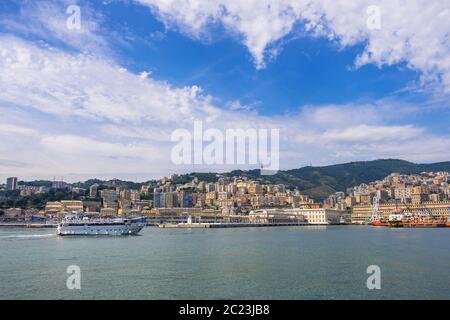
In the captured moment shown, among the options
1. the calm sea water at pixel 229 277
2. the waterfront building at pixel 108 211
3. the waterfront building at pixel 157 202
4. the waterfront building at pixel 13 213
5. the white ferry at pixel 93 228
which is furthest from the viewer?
the waterfront building at pixel 157 202

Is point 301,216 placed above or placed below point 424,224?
above

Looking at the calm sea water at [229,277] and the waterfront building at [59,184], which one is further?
the waterfront building at [59,184]

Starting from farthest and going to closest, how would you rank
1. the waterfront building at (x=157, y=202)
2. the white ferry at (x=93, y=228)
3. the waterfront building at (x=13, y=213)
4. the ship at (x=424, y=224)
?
the waterfront building at (x=157, y=202) → the waterfront building at (x=13, y=213) → the ship at (x=424, y=224) → the white ferry at (x=93, y=228)

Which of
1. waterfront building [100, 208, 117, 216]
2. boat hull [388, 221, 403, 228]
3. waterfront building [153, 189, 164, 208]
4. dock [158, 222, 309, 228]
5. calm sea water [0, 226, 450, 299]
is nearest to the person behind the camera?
calm sea water [0, 226, 450, 299]

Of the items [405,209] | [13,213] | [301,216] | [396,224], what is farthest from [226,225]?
[13,213]

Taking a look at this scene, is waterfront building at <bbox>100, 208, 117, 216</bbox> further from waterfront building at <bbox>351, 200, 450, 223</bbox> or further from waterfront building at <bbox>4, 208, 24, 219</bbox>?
waterfront building at <bbox>351, 200, 450, 223</bbox>

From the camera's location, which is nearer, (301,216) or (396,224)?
(396,224)

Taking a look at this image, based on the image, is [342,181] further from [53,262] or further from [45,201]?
[53,262]

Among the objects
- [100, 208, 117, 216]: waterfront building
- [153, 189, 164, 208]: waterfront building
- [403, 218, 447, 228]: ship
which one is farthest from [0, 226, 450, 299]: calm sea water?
[153, 189, 164, 208]: waterfront building

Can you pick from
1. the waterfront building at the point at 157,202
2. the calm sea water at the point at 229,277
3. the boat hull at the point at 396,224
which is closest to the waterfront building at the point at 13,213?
the waterfront building at the point at 157,202

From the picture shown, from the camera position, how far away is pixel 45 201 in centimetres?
9175

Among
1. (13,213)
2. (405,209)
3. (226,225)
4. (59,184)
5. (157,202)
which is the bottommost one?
(226,225)

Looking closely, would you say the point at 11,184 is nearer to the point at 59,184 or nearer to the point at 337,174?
the point at 59,184

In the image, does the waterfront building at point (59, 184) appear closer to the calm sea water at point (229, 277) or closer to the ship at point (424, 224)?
the ship at point (424, 224)
